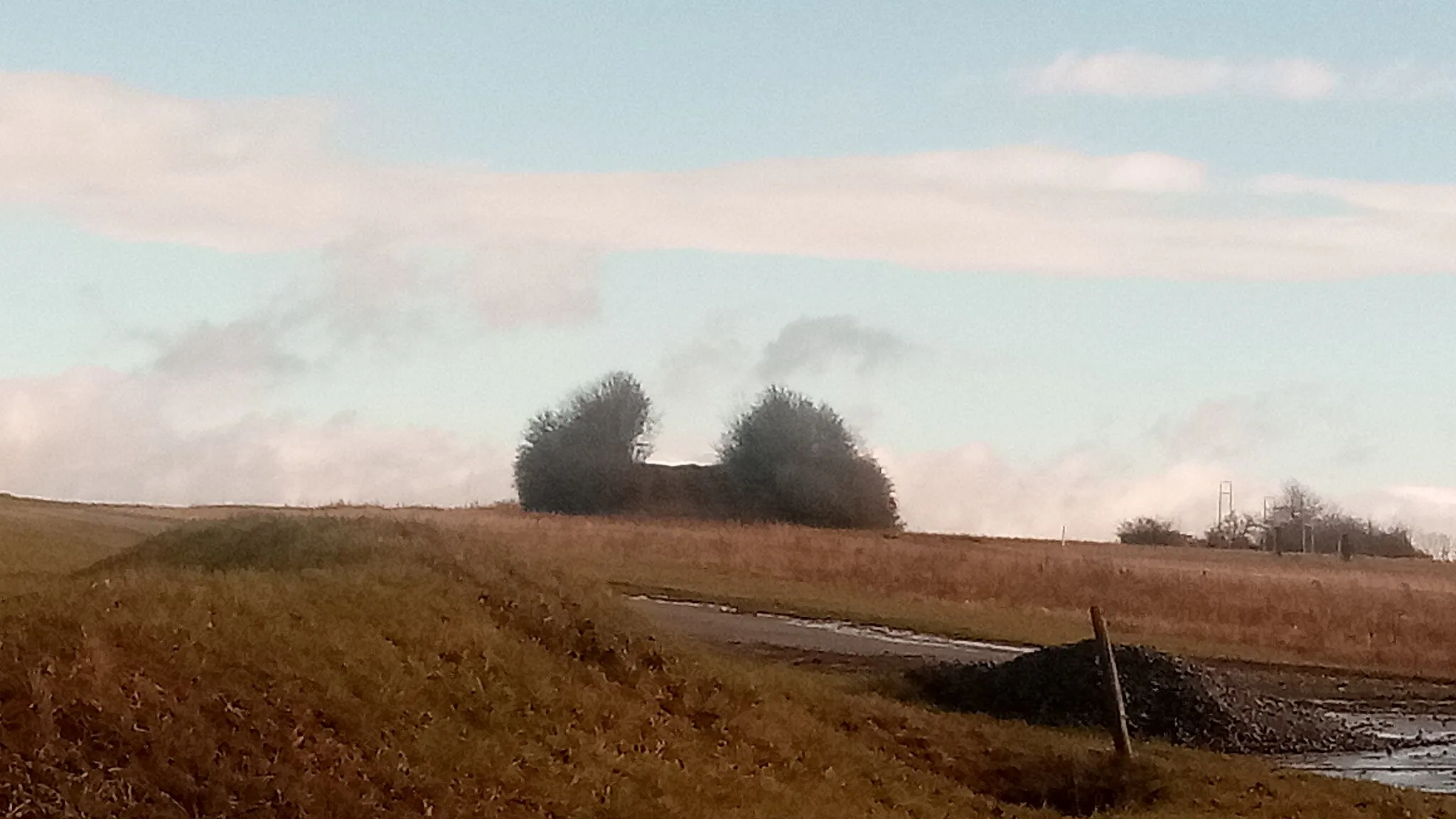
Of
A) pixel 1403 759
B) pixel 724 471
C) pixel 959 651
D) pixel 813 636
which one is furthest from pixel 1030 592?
pixel 724 471

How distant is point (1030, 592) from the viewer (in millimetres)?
50875

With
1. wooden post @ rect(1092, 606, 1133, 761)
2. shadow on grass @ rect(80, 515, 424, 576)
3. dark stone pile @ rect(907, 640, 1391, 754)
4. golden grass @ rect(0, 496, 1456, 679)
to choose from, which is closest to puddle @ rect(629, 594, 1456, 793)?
dark stone pile @ rect(907, 640, 1391, 754)

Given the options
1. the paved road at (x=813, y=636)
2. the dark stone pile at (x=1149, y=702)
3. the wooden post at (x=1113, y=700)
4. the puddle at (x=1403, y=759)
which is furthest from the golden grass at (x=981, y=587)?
the wooden post at (x=1113, y=700)

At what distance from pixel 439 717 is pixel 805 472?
82939mm

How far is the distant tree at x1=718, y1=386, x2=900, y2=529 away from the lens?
9794 cm

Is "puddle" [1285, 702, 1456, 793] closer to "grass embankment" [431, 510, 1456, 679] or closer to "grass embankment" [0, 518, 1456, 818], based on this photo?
"grass embankment" [0, 518, 1456, 818]

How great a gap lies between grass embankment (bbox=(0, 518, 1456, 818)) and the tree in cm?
7432

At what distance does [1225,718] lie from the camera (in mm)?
26906

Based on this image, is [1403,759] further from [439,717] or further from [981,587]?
[981,587]

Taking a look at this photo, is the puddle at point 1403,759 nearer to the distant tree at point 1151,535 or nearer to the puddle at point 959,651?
the puddle at point 959,651

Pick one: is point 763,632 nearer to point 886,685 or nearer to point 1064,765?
point 886,685

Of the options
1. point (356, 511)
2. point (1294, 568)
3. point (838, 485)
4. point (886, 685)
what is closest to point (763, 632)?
point (886, 685)

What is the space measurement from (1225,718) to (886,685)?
5.80 m

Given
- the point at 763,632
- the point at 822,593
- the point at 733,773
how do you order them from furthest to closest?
the point at 822,593 → the point at 763,632 → the point at 733,773
